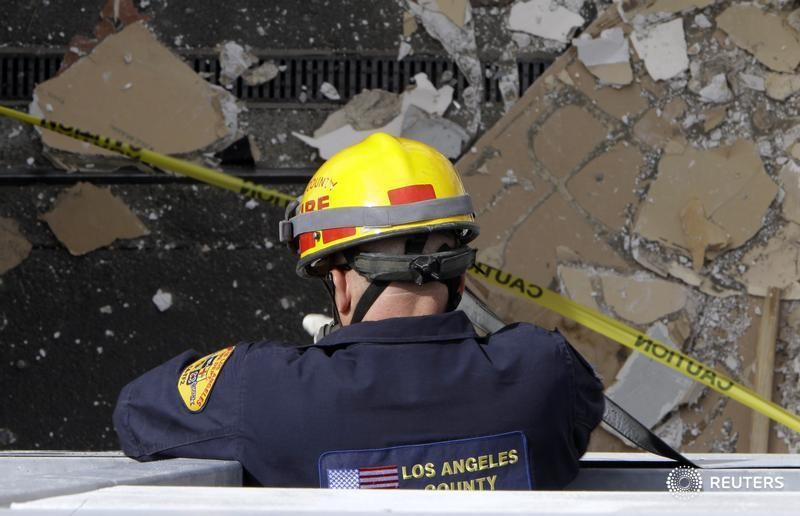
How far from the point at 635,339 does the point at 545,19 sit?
1174mm

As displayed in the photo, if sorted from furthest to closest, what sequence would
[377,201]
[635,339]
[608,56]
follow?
[608,56] < [635,339] < [377,201]

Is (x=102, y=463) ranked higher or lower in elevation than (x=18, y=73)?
lower

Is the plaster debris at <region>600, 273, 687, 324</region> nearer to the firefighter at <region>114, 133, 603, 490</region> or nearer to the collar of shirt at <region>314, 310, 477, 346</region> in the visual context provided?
the firefighter at <region>114, 133, 603, 490</region>

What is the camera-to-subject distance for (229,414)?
1.67 m

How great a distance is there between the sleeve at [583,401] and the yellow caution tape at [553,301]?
1.58 m

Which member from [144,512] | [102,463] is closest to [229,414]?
[102,463]

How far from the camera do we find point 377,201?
6.46ft

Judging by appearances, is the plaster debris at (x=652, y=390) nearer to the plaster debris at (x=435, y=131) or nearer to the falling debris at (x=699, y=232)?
the falling debris at (x=699, y=232)

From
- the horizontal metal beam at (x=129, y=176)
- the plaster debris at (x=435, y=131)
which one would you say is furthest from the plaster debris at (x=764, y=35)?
the horizontal metal beam at (x=129, y=176)

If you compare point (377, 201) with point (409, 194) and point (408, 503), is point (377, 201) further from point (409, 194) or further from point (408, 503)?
point (408, 503)

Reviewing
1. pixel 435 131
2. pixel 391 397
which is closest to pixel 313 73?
pixel 435 131

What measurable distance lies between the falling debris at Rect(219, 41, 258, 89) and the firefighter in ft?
6.80

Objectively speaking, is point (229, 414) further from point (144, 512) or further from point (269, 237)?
point (269, 237)

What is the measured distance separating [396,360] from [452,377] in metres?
0.09
